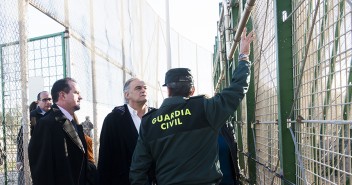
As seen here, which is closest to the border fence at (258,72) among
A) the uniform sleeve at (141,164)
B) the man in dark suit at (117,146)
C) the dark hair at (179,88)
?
the dark hair at (179,88)

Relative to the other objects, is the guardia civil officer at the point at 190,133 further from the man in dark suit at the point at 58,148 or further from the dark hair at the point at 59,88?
the dark hair at the point at 59,88

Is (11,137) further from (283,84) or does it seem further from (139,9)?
(139,9)

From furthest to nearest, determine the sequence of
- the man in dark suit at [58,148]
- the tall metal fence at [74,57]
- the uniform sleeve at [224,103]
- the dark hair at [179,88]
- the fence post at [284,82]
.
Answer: the tall metal fence at [74,57] → the man in dark suit at [58,148] → the fence post at [284,82] → the dark hair at [179,88] → the uniform sleeve at [224,103]

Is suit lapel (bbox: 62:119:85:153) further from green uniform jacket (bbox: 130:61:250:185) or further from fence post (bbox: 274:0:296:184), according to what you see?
fence post (bbox: 274:0:296:184)

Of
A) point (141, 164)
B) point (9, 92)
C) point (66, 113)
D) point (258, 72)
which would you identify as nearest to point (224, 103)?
point (141, 164)

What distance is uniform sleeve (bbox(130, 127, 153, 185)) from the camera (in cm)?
255

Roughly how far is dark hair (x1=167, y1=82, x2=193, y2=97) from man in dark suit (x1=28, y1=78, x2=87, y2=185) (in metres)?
0.98

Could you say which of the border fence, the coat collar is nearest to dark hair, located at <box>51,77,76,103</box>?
the coat collar

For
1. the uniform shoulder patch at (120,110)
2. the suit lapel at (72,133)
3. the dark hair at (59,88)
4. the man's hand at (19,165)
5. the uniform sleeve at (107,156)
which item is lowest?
the man's hand at (19,165)

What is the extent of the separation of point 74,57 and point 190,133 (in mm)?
3683

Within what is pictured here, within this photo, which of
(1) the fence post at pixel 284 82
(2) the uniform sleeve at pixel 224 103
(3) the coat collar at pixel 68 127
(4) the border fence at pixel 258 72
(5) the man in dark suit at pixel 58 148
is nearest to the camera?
(4) the border fence at pixel 258 72

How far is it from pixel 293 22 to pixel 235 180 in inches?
59.4

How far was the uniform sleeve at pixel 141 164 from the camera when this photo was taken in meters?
2.55

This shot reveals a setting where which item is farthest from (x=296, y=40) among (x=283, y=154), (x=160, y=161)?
(x=160, y=161)
